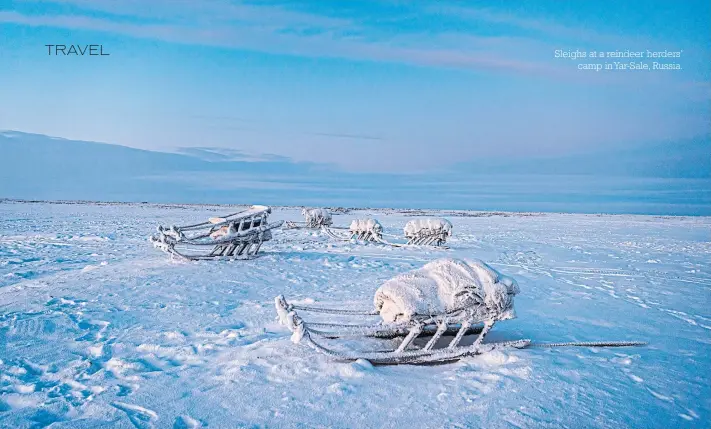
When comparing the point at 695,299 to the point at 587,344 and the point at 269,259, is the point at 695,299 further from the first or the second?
the point at 269,259

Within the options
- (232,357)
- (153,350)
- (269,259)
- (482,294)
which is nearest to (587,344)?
(482,294)

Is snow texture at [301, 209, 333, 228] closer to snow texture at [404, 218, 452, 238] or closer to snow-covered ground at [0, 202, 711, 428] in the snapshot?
snow texture at [404, 218, 452, 238]

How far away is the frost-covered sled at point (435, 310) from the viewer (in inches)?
222

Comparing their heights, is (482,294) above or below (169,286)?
above

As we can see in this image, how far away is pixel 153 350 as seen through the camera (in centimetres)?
609

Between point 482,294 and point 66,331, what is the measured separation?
5.94 metres

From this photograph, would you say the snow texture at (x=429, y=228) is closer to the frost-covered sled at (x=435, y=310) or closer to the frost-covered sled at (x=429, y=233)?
the frost-covered sled at (x=429, y=233)

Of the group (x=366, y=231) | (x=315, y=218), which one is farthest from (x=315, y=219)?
(x=366, y=231)

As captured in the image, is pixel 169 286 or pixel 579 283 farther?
pixel 579 283

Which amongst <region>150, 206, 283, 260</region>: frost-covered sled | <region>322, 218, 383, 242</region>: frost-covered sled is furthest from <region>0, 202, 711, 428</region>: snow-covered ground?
<region>322, 218, 383, 242</region>: frost-covered sled

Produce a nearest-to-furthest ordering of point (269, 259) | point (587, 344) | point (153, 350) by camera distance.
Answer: point (153, 350) < point (587, 344) < point (269, 259)

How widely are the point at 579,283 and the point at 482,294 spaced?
8116mm

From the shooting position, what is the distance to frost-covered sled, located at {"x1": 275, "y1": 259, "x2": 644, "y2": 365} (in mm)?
5633

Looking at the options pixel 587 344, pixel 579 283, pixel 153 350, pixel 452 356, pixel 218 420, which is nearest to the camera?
pixel 218 420
